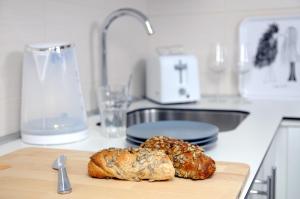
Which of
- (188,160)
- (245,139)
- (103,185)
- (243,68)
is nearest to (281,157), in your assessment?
(245,139)

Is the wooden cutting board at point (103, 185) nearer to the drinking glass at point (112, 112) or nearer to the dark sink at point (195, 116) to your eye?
the drinking glass at point (112, 112)

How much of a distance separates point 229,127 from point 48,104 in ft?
2.67

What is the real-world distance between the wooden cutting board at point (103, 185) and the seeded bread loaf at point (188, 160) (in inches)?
0.5

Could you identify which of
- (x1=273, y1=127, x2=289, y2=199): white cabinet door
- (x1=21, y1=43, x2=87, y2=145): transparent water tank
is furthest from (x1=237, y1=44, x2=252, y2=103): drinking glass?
(x1=21, y1=43, x2=87, y2=145): transparent water tank

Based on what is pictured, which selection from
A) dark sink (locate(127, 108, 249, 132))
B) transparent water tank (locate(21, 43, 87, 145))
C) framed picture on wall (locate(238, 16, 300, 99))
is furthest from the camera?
framed picture on wall (locate(238, 16, 300, 99))

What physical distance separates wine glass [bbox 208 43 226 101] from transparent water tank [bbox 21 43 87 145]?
3.04ft

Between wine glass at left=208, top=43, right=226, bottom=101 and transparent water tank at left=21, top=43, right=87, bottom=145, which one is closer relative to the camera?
transparent water tank at left=21, top=43, right=87, bottom=145

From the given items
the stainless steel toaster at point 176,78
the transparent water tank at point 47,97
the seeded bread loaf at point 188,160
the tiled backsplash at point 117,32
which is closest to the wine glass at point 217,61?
the tiled backsplash at point 117,32

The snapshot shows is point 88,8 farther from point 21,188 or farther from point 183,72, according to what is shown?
point 21,188

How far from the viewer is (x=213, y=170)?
0.85 meters

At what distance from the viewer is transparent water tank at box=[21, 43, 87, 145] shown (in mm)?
1214

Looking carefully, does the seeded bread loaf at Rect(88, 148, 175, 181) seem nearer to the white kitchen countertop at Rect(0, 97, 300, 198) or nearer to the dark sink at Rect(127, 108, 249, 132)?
the white kitchen countertop at Rect(0, 97, 300, 198)

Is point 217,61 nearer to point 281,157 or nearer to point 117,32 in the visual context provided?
point 117,32

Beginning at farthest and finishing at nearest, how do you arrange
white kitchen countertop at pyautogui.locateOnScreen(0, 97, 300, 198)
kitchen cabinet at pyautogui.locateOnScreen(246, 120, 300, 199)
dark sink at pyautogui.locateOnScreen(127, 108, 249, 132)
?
dark sink at pyautogui.locateOnScreen(127, 108, 249, 132)
kitchen cabinet at pyautogui.locateOnScreen(246, 120, 300, 199)
white kitchen countertop at pyautogui.locateOnScreen(0, 97, 300, 198)
